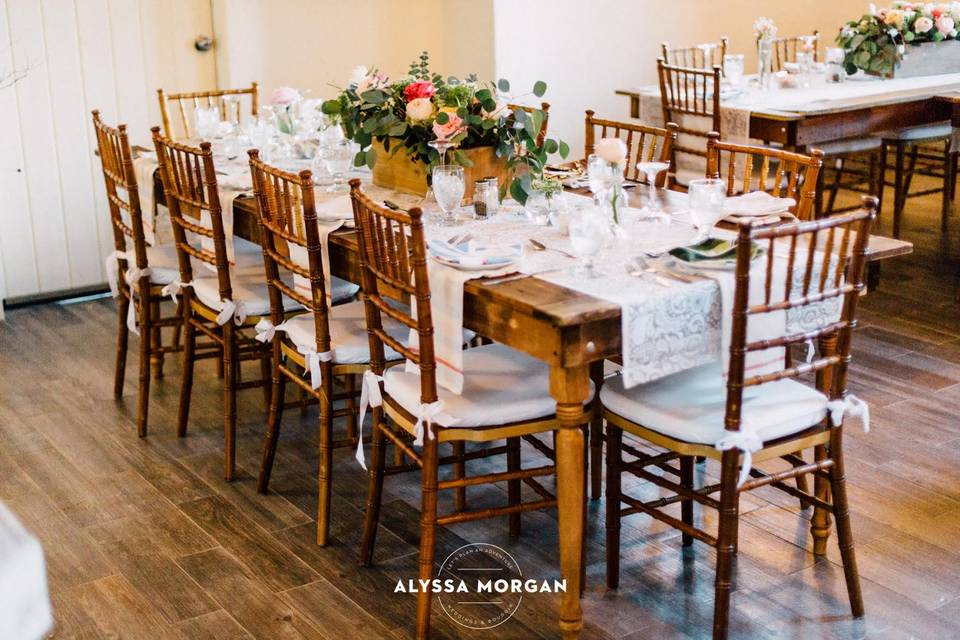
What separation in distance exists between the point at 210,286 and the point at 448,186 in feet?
3.34

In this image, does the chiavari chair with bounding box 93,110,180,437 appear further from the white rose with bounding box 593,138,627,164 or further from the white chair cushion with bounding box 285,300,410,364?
the white rose with bounding box 593,138,627,164

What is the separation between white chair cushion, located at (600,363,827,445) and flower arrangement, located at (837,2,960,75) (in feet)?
10.9

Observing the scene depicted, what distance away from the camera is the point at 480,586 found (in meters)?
2.92

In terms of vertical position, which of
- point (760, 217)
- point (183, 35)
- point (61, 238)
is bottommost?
point (61, 238)

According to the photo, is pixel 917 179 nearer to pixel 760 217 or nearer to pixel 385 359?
pixel 760 217

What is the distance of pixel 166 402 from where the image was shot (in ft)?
13.8

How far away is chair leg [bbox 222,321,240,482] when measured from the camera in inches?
140

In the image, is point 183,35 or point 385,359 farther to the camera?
point 183,35

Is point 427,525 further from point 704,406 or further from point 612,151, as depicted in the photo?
point 612,151

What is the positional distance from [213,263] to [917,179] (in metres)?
5.21

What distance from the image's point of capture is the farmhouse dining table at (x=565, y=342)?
7.89ft

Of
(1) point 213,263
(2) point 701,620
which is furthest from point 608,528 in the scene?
(1) point 213,263

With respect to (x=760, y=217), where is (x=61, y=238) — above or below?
below

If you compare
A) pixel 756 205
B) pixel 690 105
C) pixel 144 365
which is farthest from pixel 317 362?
pixel 690 105
